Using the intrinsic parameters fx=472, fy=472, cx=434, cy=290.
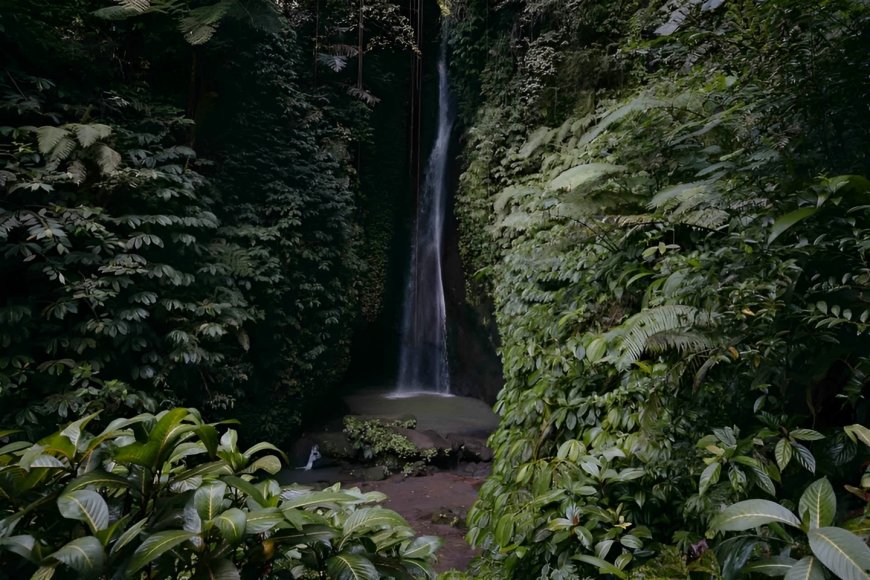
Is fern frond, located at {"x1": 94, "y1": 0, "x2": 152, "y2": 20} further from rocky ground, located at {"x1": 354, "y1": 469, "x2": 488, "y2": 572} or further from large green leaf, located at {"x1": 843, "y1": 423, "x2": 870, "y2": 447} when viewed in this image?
large green leaf, located at {"x1": 843, "y1": 423, "x2": 870, "y2": 447}

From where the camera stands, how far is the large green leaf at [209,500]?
48.2 inches

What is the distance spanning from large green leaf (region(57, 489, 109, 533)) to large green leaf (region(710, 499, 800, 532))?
5.34 ft

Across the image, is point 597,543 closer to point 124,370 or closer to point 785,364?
point 785,364

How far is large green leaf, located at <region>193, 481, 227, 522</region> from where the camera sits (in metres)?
1.22

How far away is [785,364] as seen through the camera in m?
1.82

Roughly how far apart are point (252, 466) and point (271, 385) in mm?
6169

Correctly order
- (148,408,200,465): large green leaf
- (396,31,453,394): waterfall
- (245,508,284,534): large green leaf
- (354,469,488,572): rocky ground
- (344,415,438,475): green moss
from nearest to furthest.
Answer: (245,508,284,534): large green leaf → (148,408,200,465): large green leaf → (354,469,488,572): rocky ground → (344,415,438,475): green moss → (396,31,453,394): waterfall

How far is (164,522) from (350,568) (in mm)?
504

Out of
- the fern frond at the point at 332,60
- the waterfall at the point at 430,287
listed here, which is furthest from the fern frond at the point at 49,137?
the waterfall at the point at 430,287

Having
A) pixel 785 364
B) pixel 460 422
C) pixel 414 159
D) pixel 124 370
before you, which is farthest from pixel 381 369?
pixel 785 364

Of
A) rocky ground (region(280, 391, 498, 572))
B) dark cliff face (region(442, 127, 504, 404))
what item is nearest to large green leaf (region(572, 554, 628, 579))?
rocky ground (region(280, 391, 498, 572))

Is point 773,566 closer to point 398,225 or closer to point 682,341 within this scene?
point 682,341

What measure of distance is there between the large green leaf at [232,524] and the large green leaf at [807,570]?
4.48 ft

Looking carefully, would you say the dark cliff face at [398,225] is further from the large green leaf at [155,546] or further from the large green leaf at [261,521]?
the large green leaf at [155,546]
